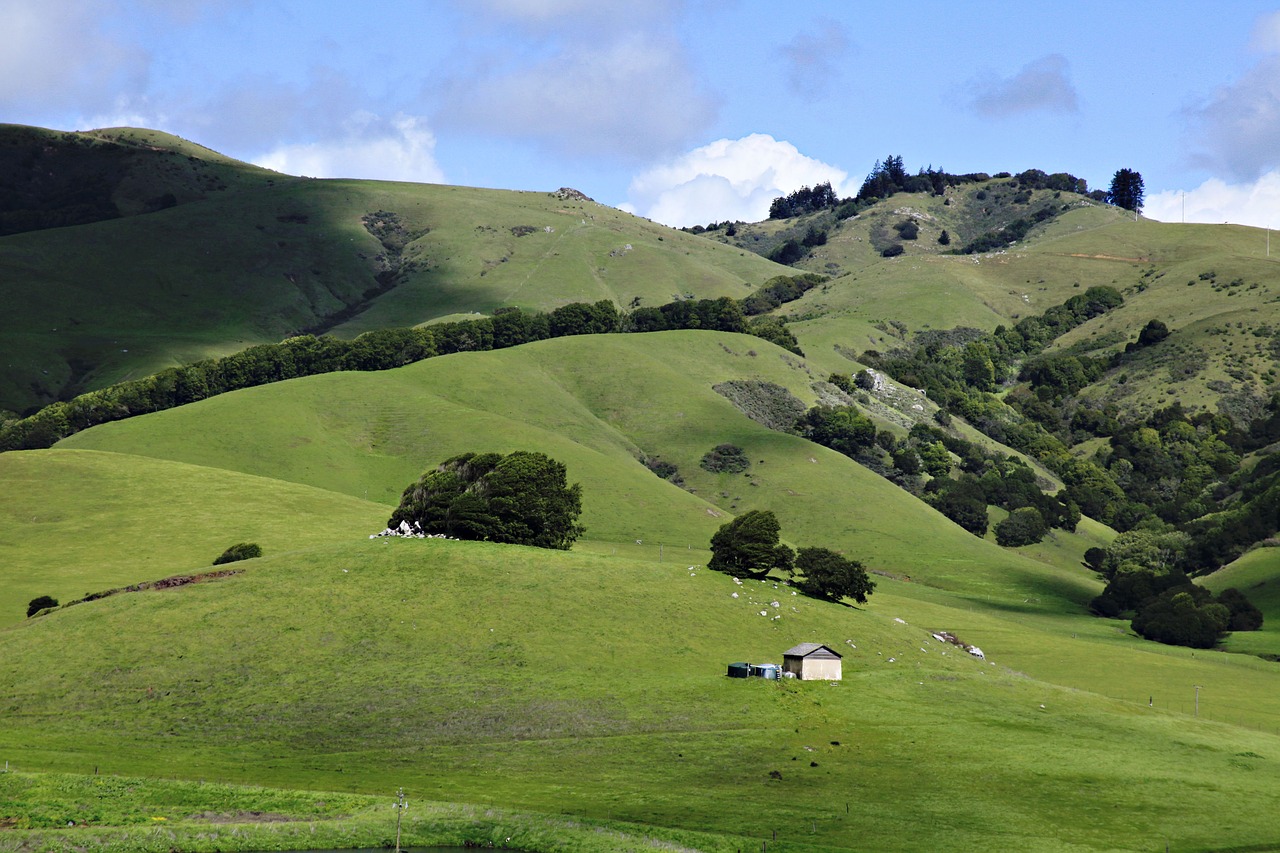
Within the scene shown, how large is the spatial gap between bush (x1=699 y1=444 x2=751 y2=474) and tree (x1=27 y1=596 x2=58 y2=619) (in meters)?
111

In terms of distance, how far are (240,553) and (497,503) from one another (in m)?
22.1

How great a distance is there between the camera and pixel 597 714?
70125 millimetres

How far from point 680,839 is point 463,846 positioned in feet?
29.3

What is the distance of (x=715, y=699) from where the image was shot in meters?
73.0

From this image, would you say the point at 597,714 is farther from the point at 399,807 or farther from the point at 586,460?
the point at 586,460

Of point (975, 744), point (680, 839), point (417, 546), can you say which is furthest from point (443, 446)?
point (680, 839)

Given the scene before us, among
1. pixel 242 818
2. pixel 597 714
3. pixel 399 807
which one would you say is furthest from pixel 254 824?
pixel 597 714

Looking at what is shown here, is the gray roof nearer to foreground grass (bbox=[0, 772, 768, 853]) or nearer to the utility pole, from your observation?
foreground grass (bbox=[0, 772, 768, 853])

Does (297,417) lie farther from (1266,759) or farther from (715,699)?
(1266,759)

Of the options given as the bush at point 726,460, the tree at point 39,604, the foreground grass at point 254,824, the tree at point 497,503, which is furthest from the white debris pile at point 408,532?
the bush at point 726,460

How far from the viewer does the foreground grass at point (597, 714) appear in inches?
2175

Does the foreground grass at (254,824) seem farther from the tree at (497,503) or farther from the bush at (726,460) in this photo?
the bush at (726,460)

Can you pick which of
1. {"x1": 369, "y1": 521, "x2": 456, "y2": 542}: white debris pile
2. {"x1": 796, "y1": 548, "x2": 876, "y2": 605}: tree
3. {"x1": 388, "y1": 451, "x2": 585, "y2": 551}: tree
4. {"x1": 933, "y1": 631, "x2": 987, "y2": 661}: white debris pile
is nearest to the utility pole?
{"x1": 388, "y1": 451, "x2": 585, "y2": 551}: tree

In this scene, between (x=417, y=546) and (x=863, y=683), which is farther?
(x=417, y=546)
